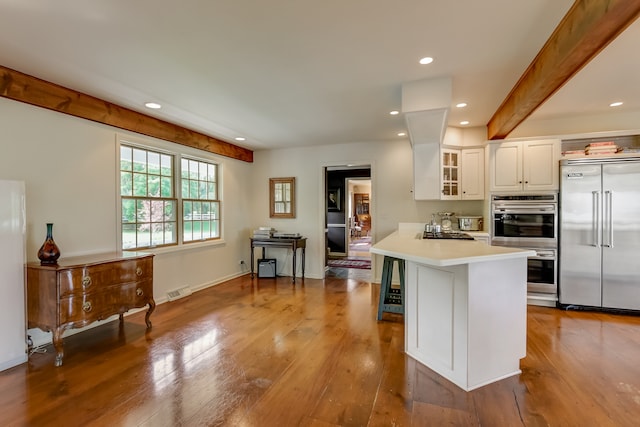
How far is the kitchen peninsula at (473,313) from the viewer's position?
2096mm

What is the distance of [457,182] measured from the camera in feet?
14.8

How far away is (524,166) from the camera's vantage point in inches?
157

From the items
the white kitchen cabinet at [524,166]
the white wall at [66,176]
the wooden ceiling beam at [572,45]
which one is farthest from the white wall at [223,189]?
the wooden ceiling beam at [572,45]

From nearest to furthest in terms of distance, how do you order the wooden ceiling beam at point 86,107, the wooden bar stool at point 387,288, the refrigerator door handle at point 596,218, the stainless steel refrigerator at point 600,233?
the wooden ceiling beam at point 86,107
the wooden bar stool at point 387,288
the stainless steel refrigerator at point 600,233
the refrigerator door handle at point 596,218

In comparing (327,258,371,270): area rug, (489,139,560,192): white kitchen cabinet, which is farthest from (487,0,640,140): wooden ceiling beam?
(327,258,371,270): area rug

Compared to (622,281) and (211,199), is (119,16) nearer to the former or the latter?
(211,199)

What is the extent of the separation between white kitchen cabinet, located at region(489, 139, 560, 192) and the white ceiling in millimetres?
515

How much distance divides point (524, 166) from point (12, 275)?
216 inches

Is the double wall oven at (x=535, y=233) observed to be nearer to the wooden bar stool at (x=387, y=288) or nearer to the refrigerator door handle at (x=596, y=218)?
the refrigerator door handle at (x=596, y=218)

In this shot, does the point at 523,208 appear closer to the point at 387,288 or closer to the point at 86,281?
the point at 387,288

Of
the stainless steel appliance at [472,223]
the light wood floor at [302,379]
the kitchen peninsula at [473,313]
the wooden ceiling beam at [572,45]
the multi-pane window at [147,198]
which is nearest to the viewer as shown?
the wooden ceiling beam at [572,45]

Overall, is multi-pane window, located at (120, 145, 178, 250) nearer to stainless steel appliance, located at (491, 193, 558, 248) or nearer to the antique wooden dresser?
the antique wooden dresser

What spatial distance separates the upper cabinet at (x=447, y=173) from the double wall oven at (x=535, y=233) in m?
0.49

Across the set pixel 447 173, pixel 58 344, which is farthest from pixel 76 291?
pixel 447 173
